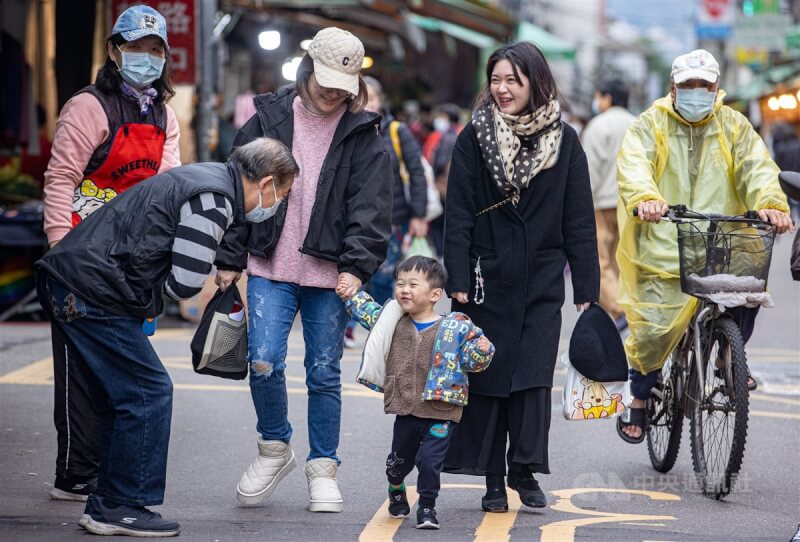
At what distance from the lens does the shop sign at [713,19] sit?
50.2 meters

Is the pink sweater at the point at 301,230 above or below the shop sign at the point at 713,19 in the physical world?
below

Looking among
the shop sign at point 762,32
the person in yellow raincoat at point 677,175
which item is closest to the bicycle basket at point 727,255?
the person in yellow raincoat at point 677,175

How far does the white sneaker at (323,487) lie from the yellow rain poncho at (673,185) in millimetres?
1741

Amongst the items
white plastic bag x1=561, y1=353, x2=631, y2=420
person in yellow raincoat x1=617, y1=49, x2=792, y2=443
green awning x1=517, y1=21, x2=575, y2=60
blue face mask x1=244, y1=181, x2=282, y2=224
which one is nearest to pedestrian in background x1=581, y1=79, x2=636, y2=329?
person in yellow raincoat x1=617, y1=49, x2=792, y2=443

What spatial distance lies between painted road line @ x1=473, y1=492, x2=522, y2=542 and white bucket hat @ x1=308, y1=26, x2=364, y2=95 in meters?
1.84

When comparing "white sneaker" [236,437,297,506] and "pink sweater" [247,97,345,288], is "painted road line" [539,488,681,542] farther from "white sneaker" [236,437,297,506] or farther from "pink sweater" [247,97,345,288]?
"pink sweater" [247,97,345,288]

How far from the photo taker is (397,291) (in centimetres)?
550

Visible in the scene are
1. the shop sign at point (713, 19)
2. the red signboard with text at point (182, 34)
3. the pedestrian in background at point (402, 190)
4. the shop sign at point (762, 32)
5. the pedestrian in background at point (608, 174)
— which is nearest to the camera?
the pedestrian in background at point (402, 190)

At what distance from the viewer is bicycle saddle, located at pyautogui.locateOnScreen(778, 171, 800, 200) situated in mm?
5176

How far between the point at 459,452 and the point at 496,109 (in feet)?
4.69

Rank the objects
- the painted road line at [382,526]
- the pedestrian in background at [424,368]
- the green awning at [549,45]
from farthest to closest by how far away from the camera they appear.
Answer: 1. the green awning at [549,45]
2. the pedestrian in background at [424,368]
3. the painted road line at [382,526]

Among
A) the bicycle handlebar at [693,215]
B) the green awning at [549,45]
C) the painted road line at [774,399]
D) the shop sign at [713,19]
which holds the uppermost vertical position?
the shop sign at [713,19]

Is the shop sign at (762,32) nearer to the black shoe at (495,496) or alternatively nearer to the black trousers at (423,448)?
the black shoe at (495,496)

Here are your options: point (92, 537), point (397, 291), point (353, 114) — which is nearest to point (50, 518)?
point (92, 537)
